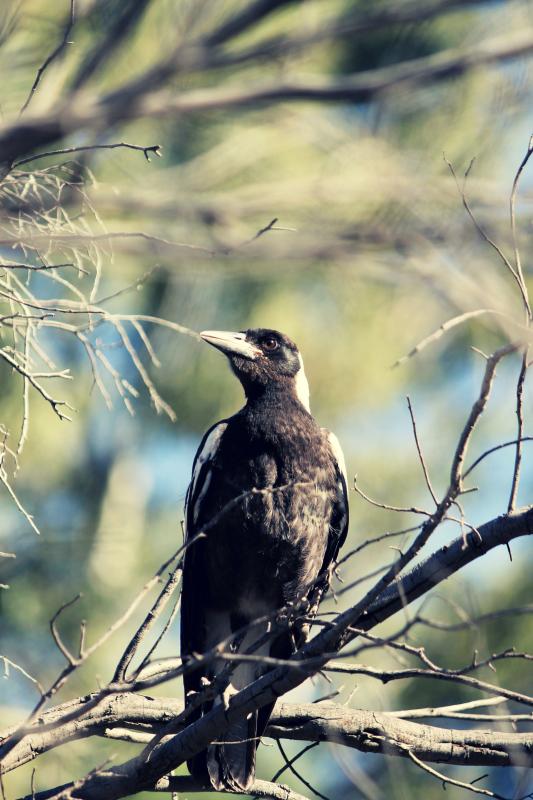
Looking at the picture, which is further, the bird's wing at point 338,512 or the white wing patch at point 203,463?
the bird's wing at point 338,512

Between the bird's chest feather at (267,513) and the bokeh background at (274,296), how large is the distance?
475 millimetres

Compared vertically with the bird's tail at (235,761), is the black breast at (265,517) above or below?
above

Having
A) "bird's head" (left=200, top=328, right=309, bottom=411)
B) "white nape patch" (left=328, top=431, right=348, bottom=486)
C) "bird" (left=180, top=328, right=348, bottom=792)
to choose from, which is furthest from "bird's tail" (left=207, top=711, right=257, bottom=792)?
"bird's head" (left=200, top=328, right=309, bottom=411)

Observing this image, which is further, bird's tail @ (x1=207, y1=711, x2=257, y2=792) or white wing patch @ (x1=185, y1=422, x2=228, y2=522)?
white wing patch @ (x1=185, y1=422, x2=228, y2=522)

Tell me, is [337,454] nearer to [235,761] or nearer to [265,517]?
[265,517]

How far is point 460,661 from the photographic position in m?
7.25

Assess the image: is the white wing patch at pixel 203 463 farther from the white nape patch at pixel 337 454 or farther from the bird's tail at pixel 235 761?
the bird's tail at pixel 235 761

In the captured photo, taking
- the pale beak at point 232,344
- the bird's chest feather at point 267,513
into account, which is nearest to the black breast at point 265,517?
the bird's chest feather at point 267,513

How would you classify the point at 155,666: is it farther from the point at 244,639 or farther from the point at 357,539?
the point at 357,539

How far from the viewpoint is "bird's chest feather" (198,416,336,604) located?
365 cm

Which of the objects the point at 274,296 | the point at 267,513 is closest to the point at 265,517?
the point at 267,513

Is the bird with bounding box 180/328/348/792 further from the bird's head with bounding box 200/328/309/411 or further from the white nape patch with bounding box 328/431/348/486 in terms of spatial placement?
the bird's head with bounding box 200/328/309/411

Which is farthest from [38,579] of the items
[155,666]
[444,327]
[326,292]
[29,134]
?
[29,134]

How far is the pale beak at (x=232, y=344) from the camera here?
4.39m
